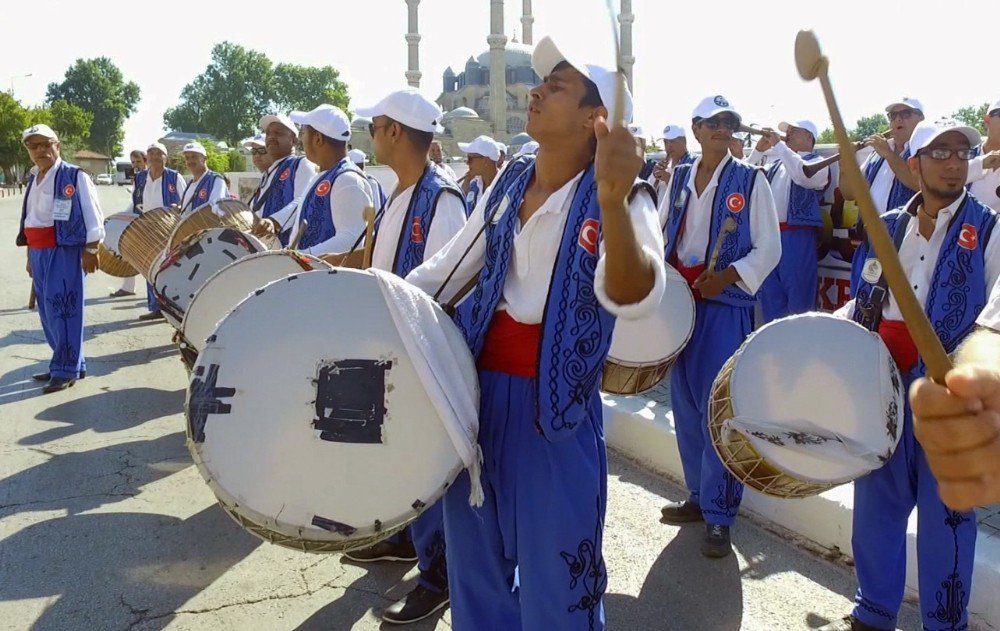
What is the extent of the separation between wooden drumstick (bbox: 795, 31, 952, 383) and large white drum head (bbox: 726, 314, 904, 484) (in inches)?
71.9

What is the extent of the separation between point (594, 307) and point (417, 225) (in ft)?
4.55

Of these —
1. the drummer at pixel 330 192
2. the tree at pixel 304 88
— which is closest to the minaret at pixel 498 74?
the tree at pixel 304 88

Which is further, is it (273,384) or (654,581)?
(654,581)

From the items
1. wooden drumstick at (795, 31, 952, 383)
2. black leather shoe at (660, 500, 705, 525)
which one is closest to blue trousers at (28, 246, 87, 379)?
black leather shoe at (660, 500, 705, 525)

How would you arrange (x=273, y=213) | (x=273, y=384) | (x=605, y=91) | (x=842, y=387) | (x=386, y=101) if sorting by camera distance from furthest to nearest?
(x=273, y=213) < (x=386, y=101) < (x=842, y=387) < (x=605, y=91) < (x=273, y=384)

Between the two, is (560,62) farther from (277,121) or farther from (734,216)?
(277,121)

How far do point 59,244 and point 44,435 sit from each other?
1.93 metres

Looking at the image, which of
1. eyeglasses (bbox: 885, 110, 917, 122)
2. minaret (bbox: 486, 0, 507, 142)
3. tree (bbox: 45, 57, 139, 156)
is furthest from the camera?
tree (bbox: 45, 57, 139, 156)

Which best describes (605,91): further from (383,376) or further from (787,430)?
(787,430)

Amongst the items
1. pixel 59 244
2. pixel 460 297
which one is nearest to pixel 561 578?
pixel 460 297

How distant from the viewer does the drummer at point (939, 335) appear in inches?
104

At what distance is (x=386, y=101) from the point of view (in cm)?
325

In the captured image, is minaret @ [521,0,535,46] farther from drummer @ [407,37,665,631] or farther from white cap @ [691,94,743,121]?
drummer @ [407,37,665,631]

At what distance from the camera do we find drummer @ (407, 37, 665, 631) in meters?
2.05
